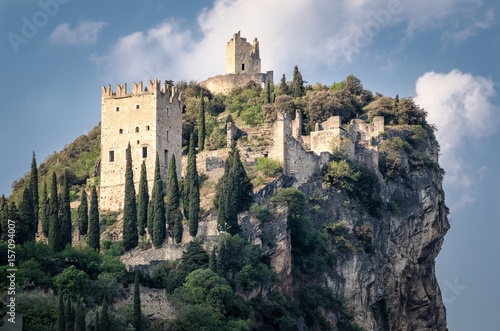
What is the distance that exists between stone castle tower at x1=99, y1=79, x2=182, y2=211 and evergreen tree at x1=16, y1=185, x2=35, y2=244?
10378 mm

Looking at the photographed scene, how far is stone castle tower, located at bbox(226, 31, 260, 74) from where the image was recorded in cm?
8238

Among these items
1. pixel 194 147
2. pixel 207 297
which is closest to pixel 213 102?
pixel 194 147

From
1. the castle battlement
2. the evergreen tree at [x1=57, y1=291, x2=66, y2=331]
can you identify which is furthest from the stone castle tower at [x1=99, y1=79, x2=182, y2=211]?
the evergreen tree at [x1=57, y1=291, x2=66, y2=331]

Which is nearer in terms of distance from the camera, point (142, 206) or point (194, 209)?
point (194, 209)

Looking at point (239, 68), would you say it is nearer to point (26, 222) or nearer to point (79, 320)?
point (26, 222)

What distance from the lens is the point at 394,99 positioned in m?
69.2

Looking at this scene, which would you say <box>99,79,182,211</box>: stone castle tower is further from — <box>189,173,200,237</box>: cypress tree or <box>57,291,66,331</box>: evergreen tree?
<box>57,291,66,331</box>: evergreen tree

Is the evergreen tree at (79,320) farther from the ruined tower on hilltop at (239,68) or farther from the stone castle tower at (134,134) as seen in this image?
the ruined tower on hilltop at (239,68)

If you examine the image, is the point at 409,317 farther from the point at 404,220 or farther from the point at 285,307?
the point at 285,307

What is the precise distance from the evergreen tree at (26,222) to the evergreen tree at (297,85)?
30609 mm

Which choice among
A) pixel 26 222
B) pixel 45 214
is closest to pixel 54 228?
pixel 26 222

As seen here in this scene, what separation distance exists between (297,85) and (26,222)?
108 ft

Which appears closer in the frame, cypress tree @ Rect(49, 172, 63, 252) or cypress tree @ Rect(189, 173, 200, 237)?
cypress tree @ Rect(49, 172, 63, 252)

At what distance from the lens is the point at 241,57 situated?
82688 millimetres
